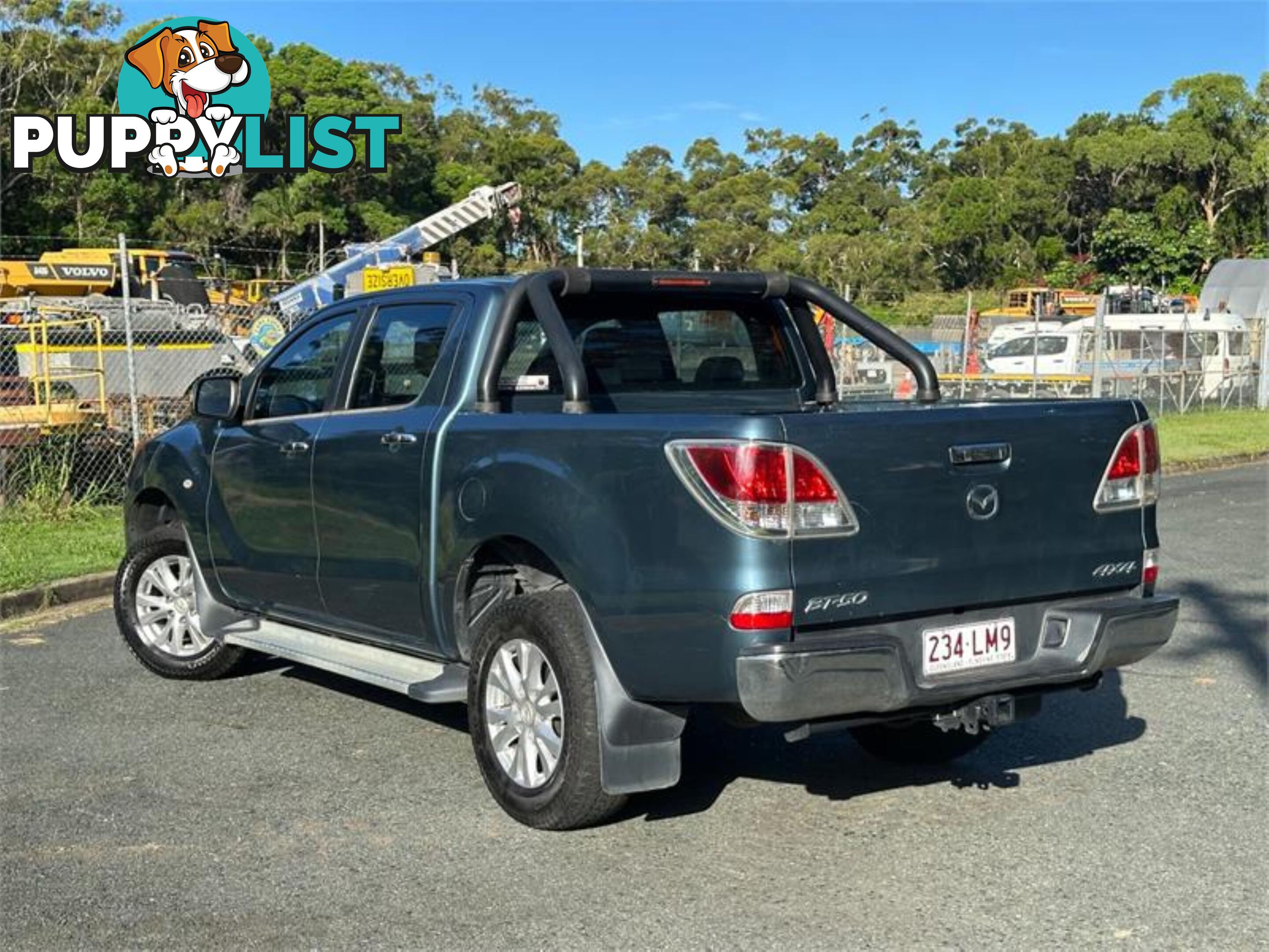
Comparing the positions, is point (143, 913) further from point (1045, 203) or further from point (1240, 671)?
point (1045, 203)

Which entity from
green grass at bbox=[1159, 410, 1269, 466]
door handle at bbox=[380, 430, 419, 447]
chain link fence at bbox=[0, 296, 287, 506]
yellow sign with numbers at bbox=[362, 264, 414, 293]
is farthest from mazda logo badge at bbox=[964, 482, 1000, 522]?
green grass at bbox=[1159, 410, 1269, 466]

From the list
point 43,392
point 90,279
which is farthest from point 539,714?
point 90,279

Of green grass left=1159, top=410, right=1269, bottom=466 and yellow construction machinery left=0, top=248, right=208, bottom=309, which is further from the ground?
yellow construction machinery left=0, top=248, right=208, bottom=309

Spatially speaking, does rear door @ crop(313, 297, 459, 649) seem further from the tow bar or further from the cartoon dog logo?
the cartoon dog logo

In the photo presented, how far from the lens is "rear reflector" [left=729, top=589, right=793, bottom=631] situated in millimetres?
4301

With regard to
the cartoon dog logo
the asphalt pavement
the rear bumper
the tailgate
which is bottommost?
the asphalt pavement

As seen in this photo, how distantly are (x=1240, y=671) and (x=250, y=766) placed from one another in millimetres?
4765

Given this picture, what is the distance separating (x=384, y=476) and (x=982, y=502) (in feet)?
7.59

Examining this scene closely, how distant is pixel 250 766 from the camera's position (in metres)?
5.82

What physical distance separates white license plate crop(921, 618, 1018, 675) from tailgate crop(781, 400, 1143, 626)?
0.08m

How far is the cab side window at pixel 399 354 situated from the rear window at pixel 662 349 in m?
0.34

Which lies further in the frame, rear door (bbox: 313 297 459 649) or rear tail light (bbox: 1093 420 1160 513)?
rear door (bbox: 313 297 459 649)

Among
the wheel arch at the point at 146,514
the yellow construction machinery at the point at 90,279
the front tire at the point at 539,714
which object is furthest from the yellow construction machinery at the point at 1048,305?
the front tire at the point at 539,714

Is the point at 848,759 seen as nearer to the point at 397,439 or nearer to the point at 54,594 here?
the point at 397,439
